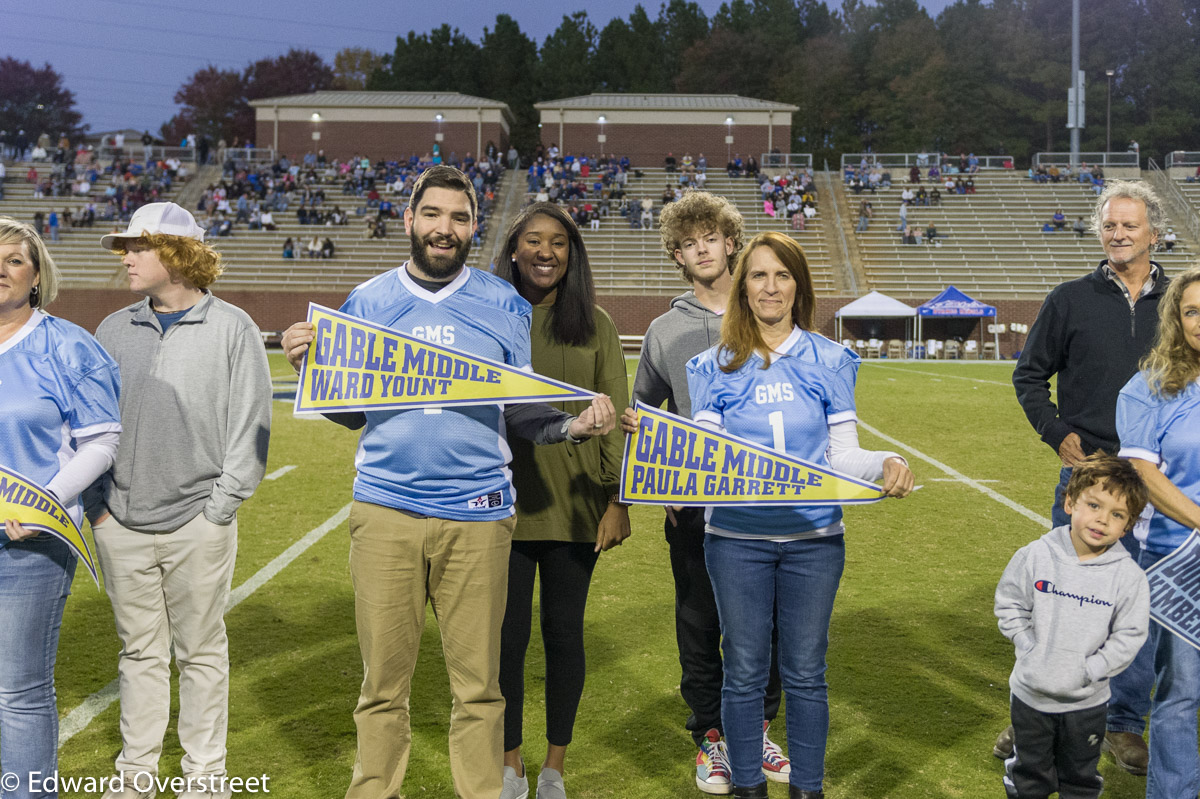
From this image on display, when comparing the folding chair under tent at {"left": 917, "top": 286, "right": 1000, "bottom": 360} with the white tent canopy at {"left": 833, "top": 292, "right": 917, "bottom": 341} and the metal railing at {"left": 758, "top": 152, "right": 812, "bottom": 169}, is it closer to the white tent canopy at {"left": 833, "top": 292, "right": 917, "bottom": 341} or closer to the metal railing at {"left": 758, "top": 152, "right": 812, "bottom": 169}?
the white tent canopy at {"left": 833, "top": 292, "right": 917, "bottom": 341}

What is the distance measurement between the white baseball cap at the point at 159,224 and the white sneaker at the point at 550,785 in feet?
7.30

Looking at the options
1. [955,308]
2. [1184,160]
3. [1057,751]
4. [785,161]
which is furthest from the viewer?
[785,161]

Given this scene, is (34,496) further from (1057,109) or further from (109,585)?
(1057,109)

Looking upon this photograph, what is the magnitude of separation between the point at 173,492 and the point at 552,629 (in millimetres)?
1351

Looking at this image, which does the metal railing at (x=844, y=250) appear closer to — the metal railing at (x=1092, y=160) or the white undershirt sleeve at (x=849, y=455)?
the metal railing at (x=1092, y=160)

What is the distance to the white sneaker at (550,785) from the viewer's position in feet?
11.7

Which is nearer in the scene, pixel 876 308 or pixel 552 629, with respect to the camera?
pixel 552 629

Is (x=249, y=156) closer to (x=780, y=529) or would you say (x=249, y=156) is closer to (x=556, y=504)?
(x=556, y=504)

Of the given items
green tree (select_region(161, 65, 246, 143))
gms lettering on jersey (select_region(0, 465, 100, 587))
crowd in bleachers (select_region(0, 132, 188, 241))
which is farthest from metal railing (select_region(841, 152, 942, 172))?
green tree (select_region(161, 65, 246, 143))

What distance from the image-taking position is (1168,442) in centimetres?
318

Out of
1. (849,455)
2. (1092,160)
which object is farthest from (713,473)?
(1092,160)

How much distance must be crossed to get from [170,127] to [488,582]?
87.4 meters

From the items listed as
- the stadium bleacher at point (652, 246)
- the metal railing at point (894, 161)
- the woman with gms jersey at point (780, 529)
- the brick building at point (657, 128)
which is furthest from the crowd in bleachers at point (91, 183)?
the woman with gms jersey at point (780, 529)

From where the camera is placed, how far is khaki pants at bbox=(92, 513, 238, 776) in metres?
3.39
